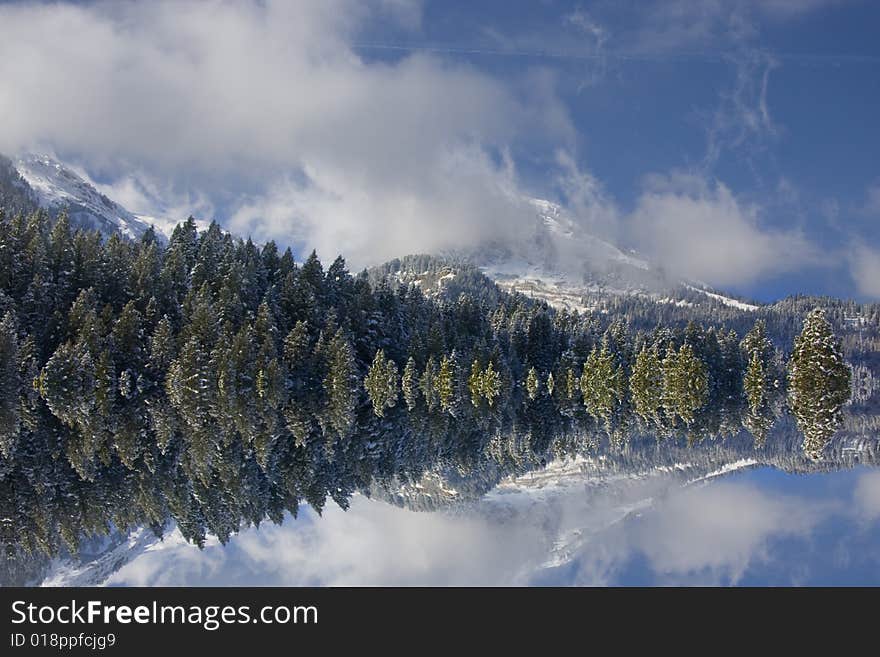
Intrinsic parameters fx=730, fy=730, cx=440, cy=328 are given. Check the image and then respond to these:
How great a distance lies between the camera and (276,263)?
305 ft

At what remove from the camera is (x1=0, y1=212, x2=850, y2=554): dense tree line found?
111 feet

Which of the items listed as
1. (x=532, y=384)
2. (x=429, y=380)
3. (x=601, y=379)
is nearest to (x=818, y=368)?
(x=601, y=379)

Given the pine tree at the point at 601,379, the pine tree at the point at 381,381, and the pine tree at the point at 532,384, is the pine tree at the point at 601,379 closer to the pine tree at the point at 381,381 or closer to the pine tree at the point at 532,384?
the pine tree at the point at 532,384

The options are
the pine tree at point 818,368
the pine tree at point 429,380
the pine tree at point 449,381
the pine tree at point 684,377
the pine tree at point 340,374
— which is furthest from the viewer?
the pine tree at point 684,377

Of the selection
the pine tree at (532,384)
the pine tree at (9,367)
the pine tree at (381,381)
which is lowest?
the pine tree at (9,367)

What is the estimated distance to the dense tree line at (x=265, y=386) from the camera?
33.7m

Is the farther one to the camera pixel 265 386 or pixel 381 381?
pixel 381 381

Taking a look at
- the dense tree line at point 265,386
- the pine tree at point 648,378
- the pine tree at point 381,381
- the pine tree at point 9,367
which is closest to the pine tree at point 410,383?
the dense tree line at point 265,386

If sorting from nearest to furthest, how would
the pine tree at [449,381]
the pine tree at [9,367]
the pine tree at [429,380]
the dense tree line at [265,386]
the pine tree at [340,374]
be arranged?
the dense tree line at [265,386]
the pine tree at [9,367]
the pine tree at [340,374]
the pine tree at [449,381]
the pine tree at [429,380]

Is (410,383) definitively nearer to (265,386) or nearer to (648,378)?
(265,386)

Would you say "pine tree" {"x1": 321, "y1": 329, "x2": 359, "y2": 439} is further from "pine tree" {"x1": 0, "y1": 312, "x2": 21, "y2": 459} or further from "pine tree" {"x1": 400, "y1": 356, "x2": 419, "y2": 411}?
"pine tree" {"x1": 0, "y1": 312, "x2": 21, "y2": 459}

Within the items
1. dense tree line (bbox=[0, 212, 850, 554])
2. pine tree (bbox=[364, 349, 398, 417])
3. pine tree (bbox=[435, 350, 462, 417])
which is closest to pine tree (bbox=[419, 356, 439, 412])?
dense tree line (bbox=[0, 212, 850, 554])

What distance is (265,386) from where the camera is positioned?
230 feet

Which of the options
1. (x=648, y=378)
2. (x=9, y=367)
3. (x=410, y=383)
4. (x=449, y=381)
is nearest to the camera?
(x=9, y=367)
